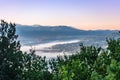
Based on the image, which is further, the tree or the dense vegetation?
the tree

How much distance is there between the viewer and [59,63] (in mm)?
41125

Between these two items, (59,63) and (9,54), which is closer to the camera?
(59,63)

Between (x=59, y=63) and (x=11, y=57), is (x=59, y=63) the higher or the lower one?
the higher one

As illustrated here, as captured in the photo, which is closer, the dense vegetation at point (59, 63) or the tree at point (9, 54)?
the dense vegetation at point (59, 63)

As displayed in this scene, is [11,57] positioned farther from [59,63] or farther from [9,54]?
[59,63]

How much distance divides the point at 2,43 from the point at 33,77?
83.3 feet

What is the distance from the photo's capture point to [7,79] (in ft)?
208

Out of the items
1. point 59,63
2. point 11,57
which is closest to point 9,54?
point 11,57

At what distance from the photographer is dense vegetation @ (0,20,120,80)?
92.1 feet

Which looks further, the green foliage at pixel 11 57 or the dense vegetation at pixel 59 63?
the green foliage at pixel 11 57

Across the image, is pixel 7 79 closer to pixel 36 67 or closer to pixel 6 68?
pixel 6 68

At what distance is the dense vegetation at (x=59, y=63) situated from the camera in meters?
28.1

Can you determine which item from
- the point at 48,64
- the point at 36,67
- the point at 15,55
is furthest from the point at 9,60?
the point at 36,67

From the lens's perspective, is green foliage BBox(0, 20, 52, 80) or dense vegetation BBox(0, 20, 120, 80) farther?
green foliage BBox(0, 20, 52, 80)
